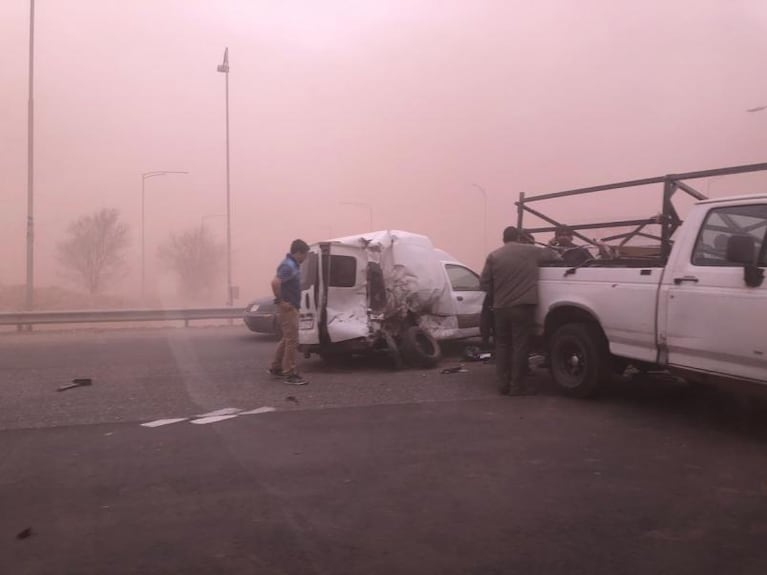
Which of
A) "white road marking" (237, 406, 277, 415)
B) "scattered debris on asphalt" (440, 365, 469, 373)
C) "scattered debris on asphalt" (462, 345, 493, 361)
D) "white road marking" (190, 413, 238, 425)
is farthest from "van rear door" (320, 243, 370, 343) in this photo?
"white road marking" (190, 413, 238, 425)

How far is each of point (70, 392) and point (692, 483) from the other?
6789 mm

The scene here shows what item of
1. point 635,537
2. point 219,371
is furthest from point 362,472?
point 219,371

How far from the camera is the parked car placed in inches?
543

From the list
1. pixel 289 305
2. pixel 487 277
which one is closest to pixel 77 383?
pixel 289 305

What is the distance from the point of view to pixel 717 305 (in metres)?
5.46

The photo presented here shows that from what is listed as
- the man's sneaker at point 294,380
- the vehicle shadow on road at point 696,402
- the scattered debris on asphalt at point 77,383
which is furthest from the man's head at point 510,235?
the scattered debris on asphalt at point 77,383

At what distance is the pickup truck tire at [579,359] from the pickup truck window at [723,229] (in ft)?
4.53

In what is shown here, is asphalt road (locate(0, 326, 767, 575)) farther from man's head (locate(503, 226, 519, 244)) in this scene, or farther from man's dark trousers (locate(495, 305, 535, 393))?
man's head (locate(503, 226, 519, 244))

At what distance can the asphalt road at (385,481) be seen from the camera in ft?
10.9

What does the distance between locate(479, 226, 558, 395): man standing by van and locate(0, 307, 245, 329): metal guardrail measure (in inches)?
434

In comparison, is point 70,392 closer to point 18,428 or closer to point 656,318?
point 18,428

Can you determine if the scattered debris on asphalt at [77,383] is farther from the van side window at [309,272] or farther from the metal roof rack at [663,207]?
the metal roof rack at [663,207]

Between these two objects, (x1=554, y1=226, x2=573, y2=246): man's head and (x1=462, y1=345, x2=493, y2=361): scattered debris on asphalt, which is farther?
(x1=462, y1=345, x2=493, y2=361): scattered debris on asphalt

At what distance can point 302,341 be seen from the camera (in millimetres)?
9266
